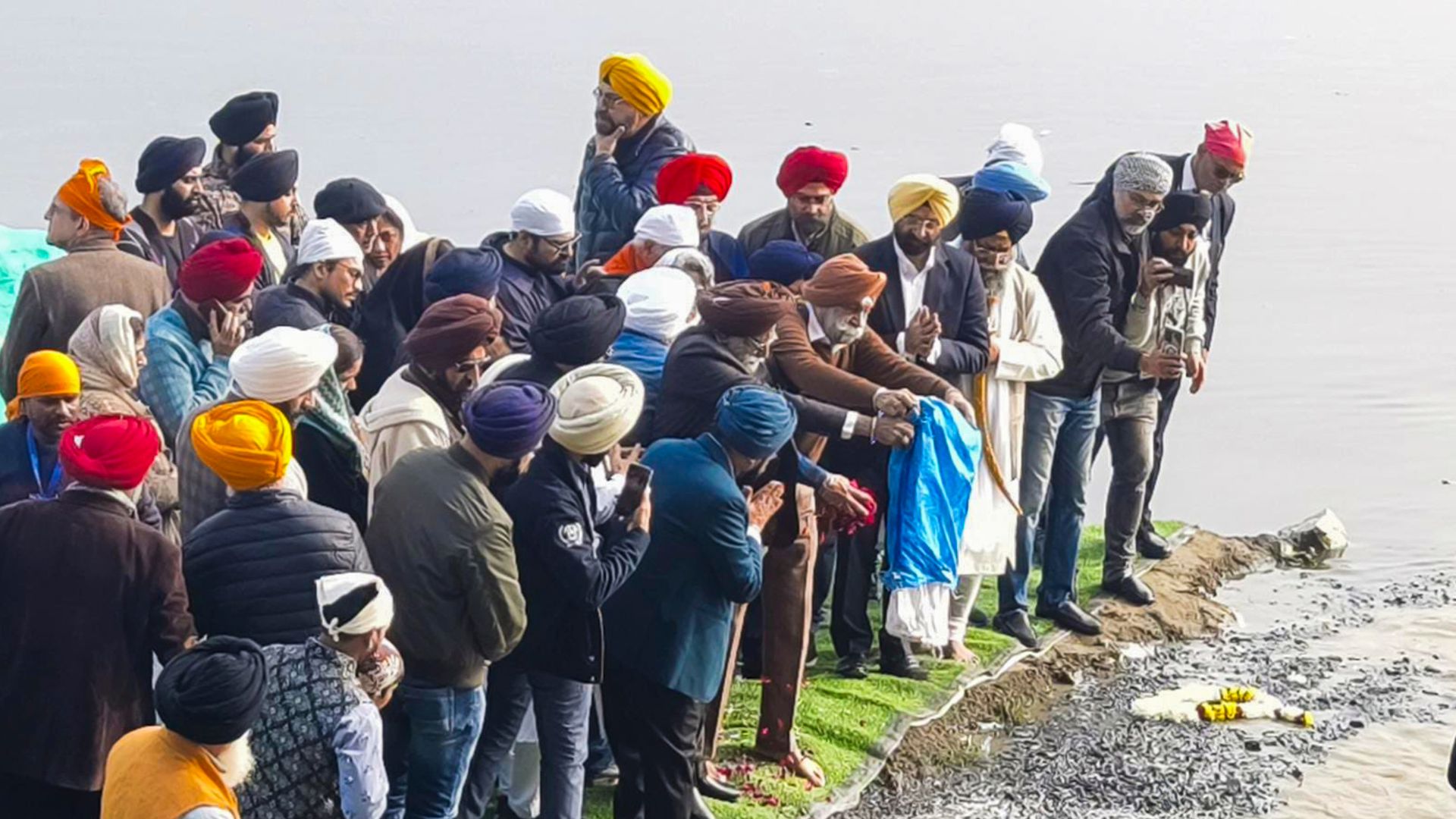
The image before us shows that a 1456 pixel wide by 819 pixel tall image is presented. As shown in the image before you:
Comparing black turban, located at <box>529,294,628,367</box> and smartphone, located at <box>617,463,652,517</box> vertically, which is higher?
black turban, located at <box>529,294,628,367</box>

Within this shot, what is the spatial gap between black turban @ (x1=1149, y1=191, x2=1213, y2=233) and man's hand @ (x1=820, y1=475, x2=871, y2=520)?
2559mm

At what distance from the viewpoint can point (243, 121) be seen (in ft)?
27.2

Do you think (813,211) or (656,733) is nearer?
(656,733)

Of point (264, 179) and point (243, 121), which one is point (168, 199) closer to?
point (264, 179)

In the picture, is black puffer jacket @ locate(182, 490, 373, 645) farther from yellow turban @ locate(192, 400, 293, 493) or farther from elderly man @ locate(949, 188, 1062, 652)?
elderly man @ locate(949, 188, 1062, 652)

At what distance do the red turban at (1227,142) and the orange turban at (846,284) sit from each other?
2547 millimetres

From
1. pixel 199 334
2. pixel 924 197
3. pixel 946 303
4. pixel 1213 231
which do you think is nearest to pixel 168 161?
pixel 199 334

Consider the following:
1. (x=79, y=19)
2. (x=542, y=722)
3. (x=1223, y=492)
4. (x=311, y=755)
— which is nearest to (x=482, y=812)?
(x=542, y=722)

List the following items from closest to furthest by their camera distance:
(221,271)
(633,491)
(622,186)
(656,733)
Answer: (633,491), (656,733), (221,271), (622,186)

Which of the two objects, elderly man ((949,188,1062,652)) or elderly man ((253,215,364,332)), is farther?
elderly man ((949,188,1062,652))

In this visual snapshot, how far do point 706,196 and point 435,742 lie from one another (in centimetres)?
315

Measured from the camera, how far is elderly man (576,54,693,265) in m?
8.34

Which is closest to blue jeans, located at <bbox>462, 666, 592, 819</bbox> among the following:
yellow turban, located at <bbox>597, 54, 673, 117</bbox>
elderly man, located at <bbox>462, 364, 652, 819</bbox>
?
elderly man, located at <bbox>462, 364, 652, 819</bbox>

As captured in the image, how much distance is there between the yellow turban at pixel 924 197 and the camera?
7.42 metres
